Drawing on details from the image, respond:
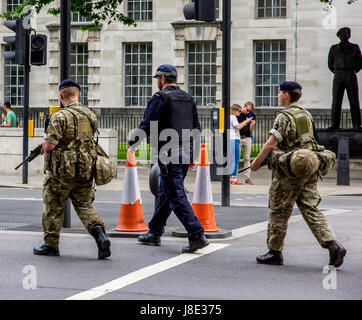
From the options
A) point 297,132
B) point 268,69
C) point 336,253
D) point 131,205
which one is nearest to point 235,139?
point 131,205

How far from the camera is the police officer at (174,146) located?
8695 millimetres

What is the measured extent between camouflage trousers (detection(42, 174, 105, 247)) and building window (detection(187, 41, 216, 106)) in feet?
84.6

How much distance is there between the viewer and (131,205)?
1020 cm

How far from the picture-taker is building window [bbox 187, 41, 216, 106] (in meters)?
34.0

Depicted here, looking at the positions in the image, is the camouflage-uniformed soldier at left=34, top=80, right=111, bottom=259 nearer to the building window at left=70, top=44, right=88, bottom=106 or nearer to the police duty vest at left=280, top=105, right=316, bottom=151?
the police duty vest at left=280, top=105, right=316, bottom=151

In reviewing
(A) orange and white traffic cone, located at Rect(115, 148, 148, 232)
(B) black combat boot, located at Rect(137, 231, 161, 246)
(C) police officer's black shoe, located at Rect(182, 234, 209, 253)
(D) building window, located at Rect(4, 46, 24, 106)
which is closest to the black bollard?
(A) orange and white traffic cone, located at Rect(115, 148, 148, 232)

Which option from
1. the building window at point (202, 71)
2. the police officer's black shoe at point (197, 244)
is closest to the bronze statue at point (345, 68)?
the building window at point (202, 71)

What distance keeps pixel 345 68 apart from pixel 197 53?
12.0 metres

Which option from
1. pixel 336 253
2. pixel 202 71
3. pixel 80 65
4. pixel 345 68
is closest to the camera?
pixel 336 253

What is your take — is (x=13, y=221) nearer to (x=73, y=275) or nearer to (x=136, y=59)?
(x=73, y=275)

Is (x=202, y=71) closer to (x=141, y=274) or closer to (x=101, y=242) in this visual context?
(x=101, y=242)
